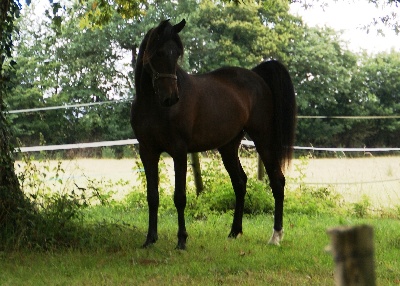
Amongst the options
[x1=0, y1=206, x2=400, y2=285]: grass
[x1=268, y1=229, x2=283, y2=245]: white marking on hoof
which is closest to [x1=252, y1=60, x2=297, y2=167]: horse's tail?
[x1=268, y1=229, x2=283, y2=245]: white marking on hoof

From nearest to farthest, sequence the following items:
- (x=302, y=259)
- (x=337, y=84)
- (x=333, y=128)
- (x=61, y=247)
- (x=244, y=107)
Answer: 1. (x=302, y=259)
2. (x=61, y=247)
3. (x=244, y=107)
4. (x=333, y=128)
5. (x=337, y=84)

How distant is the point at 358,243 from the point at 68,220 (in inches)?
188

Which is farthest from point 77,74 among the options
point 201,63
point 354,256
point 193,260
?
point 354,256

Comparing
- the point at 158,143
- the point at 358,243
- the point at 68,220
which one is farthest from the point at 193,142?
the point at 358,243

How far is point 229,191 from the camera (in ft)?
27.4

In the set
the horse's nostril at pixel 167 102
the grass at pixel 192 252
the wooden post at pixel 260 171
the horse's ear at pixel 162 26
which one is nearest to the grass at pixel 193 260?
the grass at pixel 192 252

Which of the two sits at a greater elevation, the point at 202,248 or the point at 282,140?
the point at 282,140

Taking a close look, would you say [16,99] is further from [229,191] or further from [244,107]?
[244,107]

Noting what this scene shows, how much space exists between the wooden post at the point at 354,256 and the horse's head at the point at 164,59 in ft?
13.0

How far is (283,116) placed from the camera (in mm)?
6539

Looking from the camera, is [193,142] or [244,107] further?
[244,107]

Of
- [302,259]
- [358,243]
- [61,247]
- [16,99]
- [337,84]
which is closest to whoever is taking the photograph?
[358,243]

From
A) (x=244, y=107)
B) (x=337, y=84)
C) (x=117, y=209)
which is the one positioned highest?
(x=337, y=84)

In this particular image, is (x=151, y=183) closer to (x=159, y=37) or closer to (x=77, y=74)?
(x=159, y=37)
